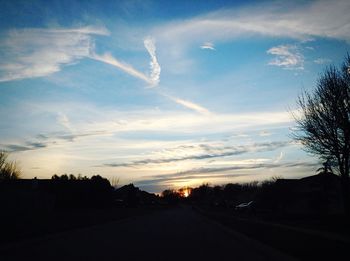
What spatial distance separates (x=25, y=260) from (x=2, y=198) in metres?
17.9

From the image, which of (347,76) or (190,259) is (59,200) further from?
(190,259)

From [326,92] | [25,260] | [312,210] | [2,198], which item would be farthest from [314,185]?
[25,260]

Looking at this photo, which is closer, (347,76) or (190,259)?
(190,259)

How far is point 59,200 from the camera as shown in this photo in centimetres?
6788

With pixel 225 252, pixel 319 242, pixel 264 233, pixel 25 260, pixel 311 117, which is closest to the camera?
pixel 25 260

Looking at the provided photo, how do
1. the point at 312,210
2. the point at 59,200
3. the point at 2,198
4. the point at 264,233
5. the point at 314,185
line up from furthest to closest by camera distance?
the point at 59,200 < the point at 314,185 < the point at 312,210 < the point at 2,198 < the point at 264,233

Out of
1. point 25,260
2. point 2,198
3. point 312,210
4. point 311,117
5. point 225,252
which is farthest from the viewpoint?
point 312,210

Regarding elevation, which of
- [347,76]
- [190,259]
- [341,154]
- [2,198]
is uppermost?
[347,76]

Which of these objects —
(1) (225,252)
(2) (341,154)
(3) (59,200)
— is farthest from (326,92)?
(3) (59,200)

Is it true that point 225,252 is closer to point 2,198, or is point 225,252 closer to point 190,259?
point 190,259

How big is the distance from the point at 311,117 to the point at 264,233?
15.2 metres

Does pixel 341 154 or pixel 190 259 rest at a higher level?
pixel 341 154

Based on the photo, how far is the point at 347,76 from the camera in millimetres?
32062

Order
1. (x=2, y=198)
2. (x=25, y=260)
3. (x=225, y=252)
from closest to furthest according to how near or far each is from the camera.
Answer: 1. (x=25, y=260)
2. (x=225, y=252)
3. (x=2, y=198)
